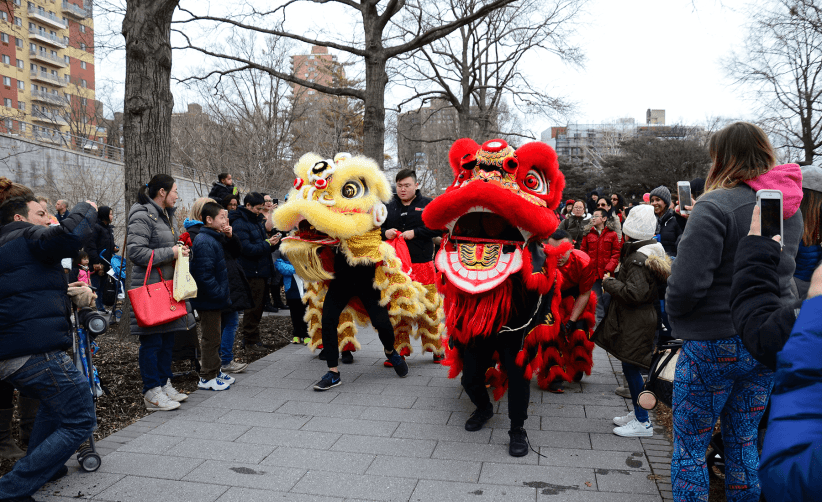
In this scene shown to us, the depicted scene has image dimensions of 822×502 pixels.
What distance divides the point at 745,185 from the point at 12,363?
12.9 feet

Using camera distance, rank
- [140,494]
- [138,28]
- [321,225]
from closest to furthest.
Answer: [140,494] → [321,225] → [138,28]

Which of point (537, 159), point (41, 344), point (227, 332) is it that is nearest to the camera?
point (41, 344)

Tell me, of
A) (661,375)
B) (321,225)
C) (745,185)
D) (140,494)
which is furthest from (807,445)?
(321,225)

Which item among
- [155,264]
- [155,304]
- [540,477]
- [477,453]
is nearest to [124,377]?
[155,304]

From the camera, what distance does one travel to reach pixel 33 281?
125 inches

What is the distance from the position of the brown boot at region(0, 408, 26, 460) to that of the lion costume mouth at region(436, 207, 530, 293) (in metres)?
3.16

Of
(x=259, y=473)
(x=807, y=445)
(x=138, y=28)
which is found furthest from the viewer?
(x=138, y=28)

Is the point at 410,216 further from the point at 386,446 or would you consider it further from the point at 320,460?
the point at 320,460

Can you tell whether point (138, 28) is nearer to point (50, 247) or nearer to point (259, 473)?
point (50, 247)

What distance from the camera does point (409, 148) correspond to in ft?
123

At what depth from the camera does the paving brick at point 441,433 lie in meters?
4.12

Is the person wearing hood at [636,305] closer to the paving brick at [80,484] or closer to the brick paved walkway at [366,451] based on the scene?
the brick paved walkway at [366,451]

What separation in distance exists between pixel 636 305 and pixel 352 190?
264 centimetres

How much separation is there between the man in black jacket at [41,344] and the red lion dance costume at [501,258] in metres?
2.31
